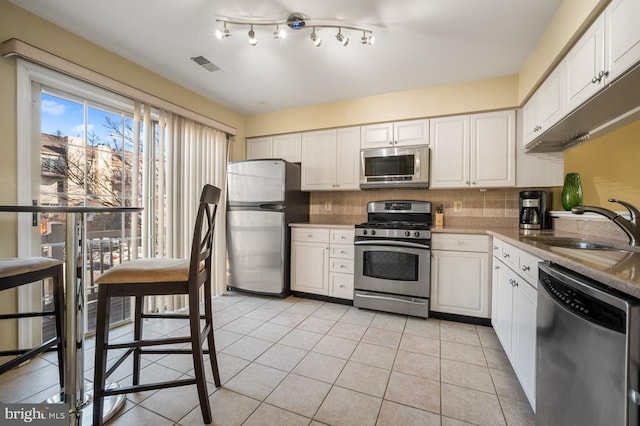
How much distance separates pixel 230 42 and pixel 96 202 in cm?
186

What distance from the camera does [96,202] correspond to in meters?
2.47

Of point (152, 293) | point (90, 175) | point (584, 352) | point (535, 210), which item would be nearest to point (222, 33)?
point (90, 175)

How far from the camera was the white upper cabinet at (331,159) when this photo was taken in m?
3.39

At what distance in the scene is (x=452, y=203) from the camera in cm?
321

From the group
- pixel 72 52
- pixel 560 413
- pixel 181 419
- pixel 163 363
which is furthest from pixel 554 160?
pixel 72 52

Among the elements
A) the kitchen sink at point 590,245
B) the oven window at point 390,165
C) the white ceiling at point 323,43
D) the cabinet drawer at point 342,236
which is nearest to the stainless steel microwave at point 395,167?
Answer: the oven window at point 390,165

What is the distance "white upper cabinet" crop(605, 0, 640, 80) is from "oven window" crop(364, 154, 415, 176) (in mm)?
1758

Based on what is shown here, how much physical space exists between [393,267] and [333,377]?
4.54 ft

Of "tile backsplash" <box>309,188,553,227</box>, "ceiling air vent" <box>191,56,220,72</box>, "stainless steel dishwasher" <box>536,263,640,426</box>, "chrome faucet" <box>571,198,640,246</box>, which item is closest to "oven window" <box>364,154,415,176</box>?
"tile backsplash" <box>309,188,553,227</box>

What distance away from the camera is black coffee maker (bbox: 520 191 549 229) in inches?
101

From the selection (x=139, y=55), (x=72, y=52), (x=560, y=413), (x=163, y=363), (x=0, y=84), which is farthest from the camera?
(x=139, y=55)

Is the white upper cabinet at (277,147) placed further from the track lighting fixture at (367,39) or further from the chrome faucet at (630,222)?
the chrome faucet at (630,222)

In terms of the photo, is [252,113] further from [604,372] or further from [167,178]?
[604,372]

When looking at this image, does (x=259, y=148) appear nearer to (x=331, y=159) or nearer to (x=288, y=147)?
(x=288, y=147)
